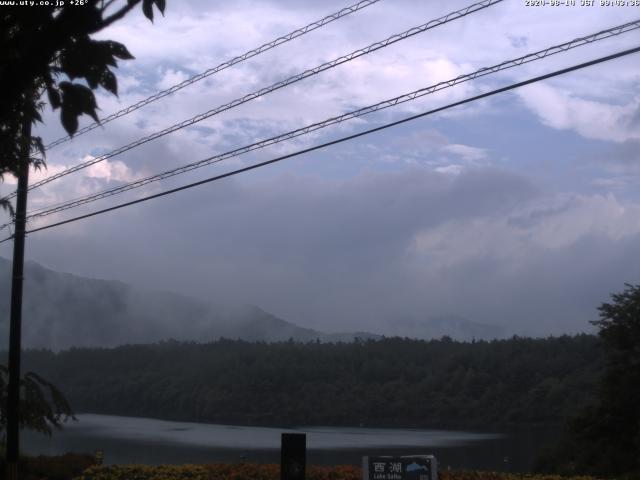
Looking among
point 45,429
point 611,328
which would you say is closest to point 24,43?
point 45,429

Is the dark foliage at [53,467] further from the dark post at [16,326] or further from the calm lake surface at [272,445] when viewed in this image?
the calm lake surface at [272,445]

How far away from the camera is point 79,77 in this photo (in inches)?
199

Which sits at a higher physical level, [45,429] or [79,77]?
[79,77]

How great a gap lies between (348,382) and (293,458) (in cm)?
4205

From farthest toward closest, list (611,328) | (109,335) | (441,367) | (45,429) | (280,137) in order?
1. (109,335)
2. (441,367)
3. (611,328)
4. (45,429)
5. (280,137)

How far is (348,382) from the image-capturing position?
5322 cm

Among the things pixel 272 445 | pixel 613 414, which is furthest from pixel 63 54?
pixel 272 445

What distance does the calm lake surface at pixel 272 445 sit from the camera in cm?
2539

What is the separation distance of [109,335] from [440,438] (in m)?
108

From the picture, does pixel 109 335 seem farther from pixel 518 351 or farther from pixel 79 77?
pixel 79 77

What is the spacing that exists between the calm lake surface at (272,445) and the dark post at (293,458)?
9334mm

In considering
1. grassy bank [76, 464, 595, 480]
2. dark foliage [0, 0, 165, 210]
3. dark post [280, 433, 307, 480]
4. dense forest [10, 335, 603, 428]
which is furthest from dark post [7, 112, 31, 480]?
dense forest [10, 335, 603, 428]

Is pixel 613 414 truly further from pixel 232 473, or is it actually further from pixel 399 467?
pixel 399 467

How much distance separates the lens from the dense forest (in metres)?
45.1
